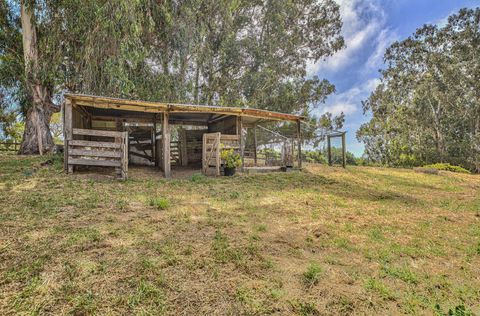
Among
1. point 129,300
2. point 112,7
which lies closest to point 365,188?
point 129,300

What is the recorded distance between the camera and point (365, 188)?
27.7ft

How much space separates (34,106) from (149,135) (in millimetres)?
5140

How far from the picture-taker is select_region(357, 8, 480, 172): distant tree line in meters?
21.5

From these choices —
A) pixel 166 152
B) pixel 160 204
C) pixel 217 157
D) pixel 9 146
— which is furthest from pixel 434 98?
pixel 9 146

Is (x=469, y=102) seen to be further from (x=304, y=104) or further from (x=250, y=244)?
(x=250, y=244)

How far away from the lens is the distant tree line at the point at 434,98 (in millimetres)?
21469

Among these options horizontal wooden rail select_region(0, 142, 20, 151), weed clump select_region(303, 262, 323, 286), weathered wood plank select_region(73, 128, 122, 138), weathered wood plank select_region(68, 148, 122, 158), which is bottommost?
weed clump select_region(303, 262, 323, 286)

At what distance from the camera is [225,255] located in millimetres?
2986

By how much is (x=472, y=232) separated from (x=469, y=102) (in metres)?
24.3

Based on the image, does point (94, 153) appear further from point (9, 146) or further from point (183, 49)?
point (9, 146)

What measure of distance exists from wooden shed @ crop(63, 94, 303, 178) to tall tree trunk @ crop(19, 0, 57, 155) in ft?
7.32

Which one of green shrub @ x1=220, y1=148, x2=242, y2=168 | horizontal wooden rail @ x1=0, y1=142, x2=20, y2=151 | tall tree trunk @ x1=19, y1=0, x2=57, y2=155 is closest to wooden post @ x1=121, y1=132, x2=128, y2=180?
green shrub @ x1=220, y1=148, x2=242, y2=168

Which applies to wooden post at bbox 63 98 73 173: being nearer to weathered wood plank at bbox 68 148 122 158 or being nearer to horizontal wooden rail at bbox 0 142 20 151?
weathered wood plank at bbox 68 148 122 158

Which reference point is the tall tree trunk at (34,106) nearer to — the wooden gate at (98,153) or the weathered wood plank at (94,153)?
the wooden gate at (98,153)
